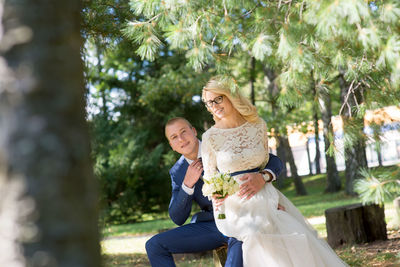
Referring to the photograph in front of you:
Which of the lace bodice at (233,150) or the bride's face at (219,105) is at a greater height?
the bride's face at (219,105)

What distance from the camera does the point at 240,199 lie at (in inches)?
161

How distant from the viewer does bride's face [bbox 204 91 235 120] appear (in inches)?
169

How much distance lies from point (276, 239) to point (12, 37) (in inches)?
109

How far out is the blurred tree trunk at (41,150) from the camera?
1549 mm

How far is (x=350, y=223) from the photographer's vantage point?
7078 mm

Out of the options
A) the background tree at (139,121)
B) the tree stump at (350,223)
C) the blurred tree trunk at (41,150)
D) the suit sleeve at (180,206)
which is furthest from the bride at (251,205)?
the background tree at (139,121)

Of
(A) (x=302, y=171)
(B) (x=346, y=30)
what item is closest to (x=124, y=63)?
(B) (x=346, y=30)

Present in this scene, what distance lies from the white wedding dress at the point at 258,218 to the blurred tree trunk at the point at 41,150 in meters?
2.38

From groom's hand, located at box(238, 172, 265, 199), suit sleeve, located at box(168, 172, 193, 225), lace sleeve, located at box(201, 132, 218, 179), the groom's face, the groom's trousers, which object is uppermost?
the groom's face

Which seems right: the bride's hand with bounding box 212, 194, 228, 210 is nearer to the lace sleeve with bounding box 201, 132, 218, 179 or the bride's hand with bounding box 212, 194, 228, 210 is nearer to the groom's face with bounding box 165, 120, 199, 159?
the lace sleeve with bounding box 201, 132, 218, 179

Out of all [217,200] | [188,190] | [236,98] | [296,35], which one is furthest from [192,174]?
[296,35]

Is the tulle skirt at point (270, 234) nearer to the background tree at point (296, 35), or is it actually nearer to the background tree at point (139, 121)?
the background tree at point (296, 35)

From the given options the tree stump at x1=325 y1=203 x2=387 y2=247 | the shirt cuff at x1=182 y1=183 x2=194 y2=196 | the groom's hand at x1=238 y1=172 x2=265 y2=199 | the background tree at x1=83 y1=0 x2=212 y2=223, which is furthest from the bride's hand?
the background tree at x1=83 y1=0 x2=212 y2=223

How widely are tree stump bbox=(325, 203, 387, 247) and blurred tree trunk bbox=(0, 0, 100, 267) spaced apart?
5.88 meters
